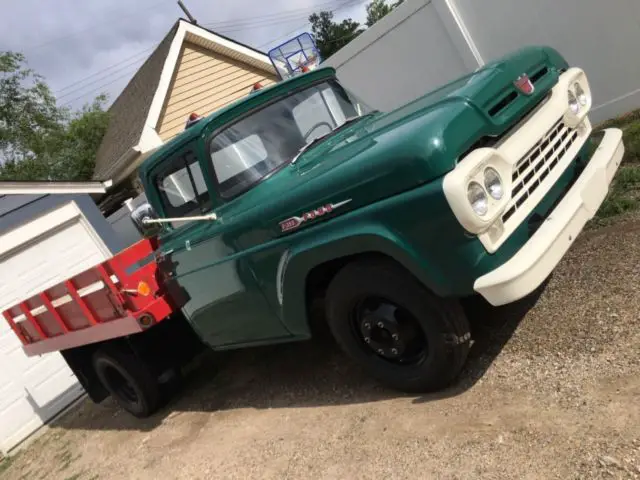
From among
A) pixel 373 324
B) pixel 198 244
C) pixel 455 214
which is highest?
pixel 198 244

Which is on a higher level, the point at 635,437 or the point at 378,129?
the point at 378,129

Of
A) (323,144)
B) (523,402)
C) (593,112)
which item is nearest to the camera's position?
(523,402)

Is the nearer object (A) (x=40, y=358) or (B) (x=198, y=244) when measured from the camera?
(B) (x=198, y=244)

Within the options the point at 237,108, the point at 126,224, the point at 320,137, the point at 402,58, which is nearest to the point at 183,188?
the point at 237,108

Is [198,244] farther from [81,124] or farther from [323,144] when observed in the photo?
[81,124]

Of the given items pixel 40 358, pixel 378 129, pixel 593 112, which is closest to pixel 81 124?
pixel 40 358

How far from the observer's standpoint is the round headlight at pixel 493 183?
2.87 meters

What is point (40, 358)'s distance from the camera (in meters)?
8.41

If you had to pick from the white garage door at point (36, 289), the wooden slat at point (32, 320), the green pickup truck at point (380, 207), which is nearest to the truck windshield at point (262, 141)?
the green pickup truck at point (380, 207)

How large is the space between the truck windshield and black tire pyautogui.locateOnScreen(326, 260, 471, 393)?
1.10 metres

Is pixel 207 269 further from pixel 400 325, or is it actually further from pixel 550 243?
pixel 550 243

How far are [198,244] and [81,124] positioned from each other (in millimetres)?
24932

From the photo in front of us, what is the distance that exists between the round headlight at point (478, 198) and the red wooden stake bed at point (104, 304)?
2.92 meters

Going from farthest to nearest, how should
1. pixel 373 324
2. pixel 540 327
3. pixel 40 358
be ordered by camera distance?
pixel 40 358
pixel 540 327
pixel 373 324
